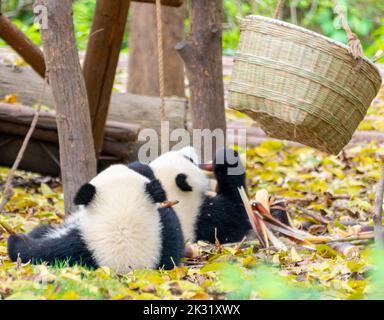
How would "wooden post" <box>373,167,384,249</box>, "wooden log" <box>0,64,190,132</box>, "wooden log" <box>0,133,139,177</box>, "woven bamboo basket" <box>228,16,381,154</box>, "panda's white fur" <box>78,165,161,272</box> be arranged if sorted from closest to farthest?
"panda's white fur" <box>78,165,161,272</box> → "wooden post" <box>373,167,384,249</box> → "woven bamboo basket" <box>228,16,381,154</box> → "wooden log" <box>0,133,139,177</box> → "wooden log" <box>0,64,190,132</box>

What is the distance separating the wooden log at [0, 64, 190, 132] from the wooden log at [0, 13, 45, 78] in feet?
4.39

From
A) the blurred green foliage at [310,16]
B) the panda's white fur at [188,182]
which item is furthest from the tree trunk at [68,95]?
the blurred green foliage at [310,16]

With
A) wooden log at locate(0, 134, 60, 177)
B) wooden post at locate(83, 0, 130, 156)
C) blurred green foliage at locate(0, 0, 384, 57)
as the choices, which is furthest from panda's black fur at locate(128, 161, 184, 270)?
blurred green foliage at locate(0, 0, 384, 57)

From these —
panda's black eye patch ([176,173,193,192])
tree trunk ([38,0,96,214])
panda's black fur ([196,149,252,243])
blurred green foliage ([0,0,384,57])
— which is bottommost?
panda's black fur ([196,149,252,243])

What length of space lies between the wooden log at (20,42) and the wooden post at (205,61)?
1.23 metres

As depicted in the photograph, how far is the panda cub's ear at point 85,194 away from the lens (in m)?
3.55

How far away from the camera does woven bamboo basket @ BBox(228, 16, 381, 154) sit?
12.5 ft

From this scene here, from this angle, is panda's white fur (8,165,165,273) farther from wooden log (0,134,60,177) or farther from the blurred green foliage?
the blurred green foliage

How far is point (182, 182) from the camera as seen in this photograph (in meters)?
4.45

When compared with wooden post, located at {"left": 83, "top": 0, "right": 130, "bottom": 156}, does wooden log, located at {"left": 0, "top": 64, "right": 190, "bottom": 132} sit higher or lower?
lower

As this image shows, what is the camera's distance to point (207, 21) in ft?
17.1

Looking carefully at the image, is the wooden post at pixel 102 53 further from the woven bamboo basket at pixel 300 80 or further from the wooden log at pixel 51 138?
the woven bamboo basket at pixel 300 80

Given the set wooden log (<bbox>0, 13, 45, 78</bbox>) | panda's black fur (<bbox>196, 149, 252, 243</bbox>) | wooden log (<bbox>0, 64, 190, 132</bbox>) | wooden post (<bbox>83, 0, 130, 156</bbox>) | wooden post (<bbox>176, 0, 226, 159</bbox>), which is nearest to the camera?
panda's black fur (<bbox>196, 149, 252, 243</bbox>)
